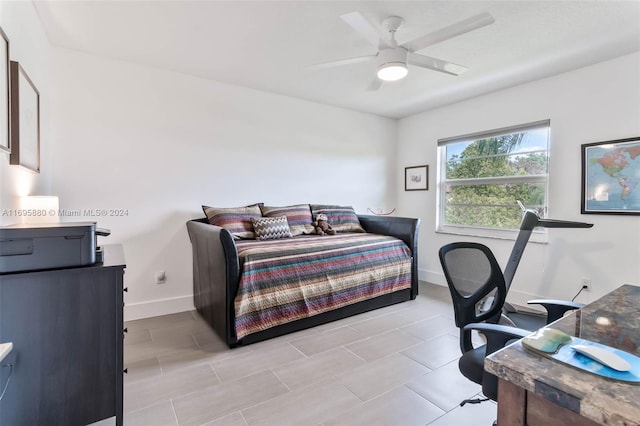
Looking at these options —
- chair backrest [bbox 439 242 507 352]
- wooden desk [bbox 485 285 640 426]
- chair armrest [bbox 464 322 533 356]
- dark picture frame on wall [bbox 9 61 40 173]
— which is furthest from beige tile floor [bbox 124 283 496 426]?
dark picture frame on wall [bbox 9 61 40 173]

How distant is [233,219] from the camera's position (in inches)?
119

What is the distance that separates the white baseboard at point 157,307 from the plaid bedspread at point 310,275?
92 cm

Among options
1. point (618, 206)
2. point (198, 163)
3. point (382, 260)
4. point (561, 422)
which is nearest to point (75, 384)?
point (561, 422)

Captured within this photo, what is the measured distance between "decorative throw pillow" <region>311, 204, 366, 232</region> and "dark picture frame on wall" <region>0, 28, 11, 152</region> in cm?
269

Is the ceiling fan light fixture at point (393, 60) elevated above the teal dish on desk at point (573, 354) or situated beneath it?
elevated above

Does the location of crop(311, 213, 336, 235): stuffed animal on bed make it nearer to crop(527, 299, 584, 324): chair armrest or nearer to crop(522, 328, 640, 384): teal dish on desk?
crop(527, 299, 584, 324): chair armrest

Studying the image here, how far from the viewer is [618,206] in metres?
2.71

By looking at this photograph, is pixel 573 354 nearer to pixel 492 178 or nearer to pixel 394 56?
pixel 394 56

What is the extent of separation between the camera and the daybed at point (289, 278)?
7.43ft

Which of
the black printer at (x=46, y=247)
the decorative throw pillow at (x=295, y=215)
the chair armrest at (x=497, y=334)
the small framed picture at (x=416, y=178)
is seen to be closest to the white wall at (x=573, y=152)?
the small framed picture at (x=416, y=178)

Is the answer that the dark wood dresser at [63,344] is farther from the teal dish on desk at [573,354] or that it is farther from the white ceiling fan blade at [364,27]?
the white ceiling fan blade at [364,27]

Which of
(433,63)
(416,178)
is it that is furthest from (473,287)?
(416,178)

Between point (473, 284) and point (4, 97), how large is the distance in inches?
97.0

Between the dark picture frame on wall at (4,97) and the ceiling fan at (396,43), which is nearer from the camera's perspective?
the dark picture frame on wall at (4,97)
